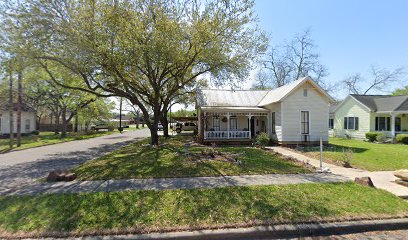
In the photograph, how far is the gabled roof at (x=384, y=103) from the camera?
69.9 ft

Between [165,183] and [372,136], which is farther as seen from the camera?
[372,136]

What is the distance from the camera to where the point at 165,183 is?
6.96 metres

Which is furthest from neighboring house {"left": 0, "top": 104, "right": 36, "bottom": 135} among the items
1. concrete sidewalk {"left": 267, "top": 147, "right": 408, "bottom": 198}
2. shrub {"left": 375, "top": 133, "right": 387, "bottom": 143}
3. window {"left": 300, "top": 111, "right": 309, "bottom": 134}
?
shrub {"left": 375, "top": 133, "right": 387, "bottom": 143}

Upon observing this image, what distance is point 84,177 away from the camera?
7809 mm

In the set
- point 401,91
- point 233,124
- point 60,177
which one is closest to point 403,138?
point 233,124

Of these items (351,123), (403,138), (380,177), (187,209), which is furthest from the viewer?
(351,123)

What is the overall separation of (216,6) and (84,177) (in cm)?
1001

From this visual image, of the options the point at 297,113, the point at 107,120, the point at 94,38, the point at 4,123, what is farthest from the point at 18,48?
the point at 107,120

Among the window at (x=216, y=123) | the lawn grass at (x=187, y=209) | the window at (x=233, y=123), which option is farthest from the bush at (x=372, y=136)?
the lawn grass at (x=187, y=209)

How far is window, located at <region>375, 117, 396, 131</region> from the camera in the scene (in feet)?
75.6

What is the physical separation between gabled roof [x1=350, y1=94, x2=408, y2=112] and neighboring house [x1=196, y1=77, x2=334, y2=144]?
28.2ft

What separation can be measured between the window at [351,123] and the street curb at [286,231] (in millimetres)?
23826

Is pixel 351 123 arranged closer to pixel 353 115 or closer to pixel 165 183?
pixel 353 115

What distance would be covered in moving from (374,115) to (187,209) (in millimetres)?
25567
